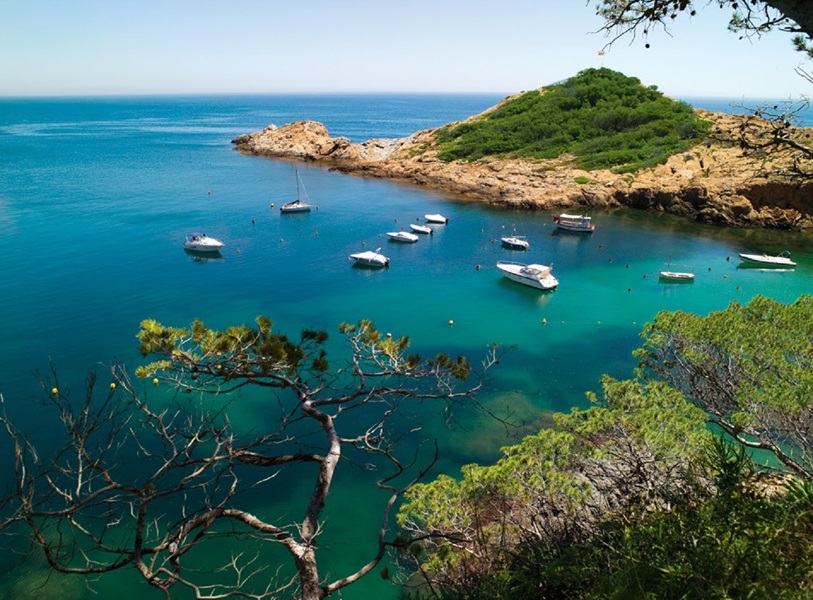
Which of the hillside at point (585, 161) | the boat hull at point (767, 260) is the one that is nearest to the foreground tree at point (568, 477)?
the boat hull at point (767, 260)

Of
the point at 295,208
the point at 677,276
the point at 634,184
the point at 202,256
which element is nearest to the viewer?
the point at 677,276

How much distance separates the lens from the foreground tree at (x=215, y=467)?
667cm

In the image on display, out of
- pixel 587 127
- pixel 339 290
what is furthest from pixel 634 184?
pixel 339 290

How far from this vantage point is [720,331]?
14602 mm

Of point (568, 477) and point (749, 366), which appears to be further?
point (749, 366)

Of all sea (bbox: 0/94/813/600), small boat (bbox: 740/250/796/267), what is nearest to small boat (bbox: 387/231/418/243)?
sea (bbox: 0/94/813/600)

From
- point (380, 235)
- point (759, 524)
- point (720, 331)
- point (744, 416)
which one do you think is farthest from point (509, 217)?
point (759, 524)

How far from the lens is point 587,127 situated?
69.1m

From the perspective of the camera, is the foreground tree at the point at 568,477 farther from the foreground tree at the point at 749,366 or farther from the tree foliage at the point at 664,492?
the foreground tree at the point at 749,366

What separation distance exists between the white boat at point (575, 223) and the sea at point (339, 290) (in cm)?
120

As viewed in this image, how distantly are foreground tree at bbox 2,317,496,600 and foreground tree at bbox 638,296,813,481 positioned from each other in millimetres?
5500

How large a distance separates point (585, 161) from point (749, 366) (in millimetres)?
52687

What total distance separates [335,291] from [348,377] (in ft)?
36.5

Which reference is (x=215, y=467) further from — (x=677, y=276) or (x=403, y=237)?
(x=677, y=276)
